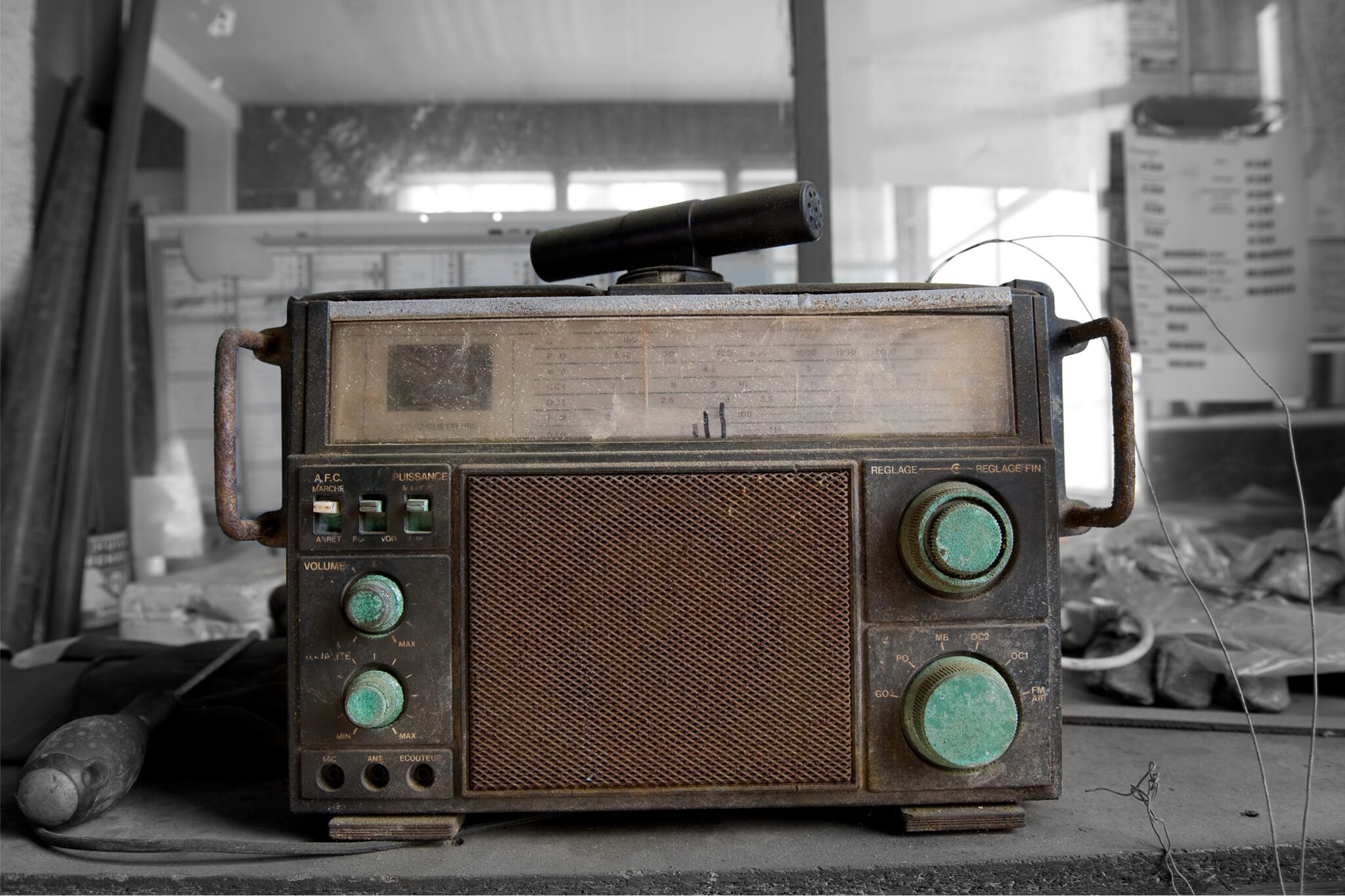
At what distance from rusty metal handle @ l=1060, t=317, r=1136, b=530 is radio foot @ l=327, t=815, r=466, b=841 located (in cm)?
49

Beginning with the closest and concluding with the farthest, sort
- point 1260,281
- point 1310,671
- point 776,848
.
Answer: point 776,848 < point 1310,671 < point 1260,281

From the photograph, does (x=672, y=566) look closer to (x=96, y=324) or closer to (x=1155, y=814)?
(x=1155, y=814)

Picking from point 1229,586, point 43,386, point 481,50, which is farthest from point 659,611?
point 481,50

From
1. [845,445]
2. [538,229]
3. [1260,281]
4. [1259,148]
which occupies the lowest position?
[845,445]

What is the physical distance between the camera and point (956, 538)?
0.56m

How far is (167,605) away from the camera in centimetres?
120

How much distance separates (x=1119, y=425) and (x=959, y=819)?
0.30 meters

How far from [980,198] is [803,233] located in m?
0.98

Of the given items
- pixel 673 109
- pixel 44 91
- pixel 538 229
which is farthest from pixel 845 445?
pixel 44 91

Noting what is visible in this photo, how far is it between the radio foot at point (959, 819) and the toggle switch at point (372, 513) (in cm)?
41

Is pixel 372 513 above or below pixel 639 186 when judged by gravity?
below

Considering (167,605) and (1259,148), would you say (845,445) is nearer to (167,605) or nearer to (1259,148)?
(167,605)

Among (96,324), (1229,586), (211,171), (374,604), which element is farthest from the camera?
(211,171)

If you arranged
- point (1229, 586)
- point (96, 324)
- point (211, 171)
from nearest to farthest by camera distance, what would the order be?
point (1229, 586) → point (96, 324) → point (211, 171)
